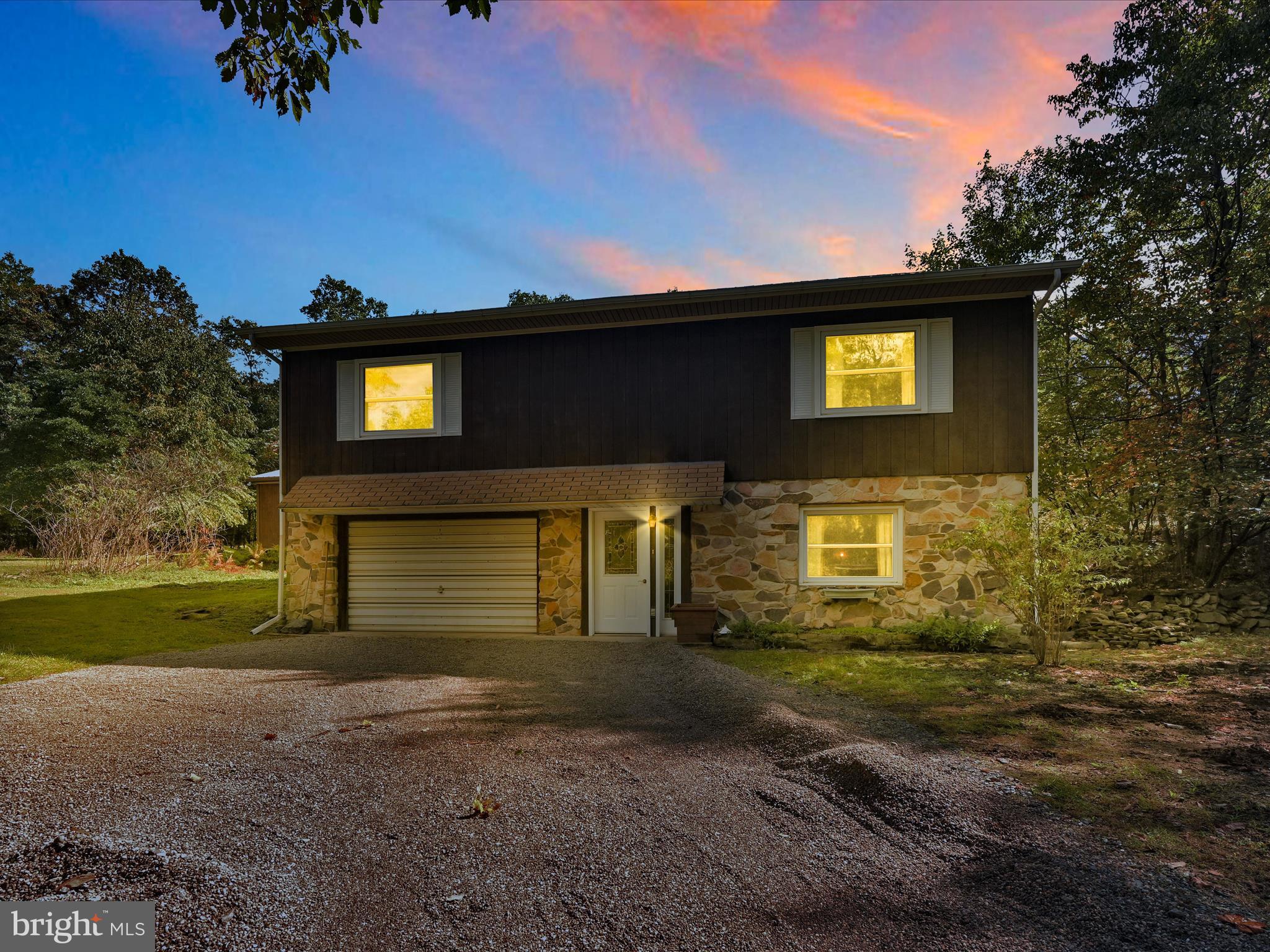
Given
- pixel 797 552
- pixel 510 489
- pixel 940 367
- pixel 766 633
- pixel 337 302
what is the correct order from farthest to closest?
pixel 337 302, pixel 510 489, pixel 797 552, pixel 940 367, pixel 766 633

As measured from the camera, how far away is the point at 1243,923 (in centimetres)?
251

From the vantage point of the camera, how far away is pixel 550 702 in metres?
6.16

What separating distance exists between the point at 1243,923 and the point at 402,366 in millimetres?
11438

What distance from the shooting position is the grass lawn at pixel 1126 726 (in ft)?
10.9

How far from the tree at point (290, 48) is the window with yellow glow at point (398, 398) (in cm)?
669

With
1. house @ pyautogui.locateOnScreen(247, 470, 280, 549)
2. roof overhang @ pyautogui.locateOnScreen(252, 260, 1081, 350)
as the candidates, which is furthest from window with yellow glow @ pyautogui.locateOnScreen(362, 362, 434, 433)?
house @ pyautogui.locateOnScreen(247, 470, 280, 549)

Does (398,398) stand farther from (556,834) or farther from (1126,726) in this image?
(1126,726)

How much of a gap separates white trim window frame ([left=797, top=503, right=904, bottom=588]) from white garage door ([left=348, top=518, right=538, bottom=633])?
4345 mm

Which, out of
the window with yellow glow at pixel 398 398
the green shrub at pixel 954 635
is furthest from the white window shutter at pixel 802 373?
the window with yellow glow at pixel 398 398

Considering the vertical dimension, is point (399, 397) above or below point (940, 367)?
below

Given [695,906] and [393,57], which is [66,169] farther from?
[695,906]

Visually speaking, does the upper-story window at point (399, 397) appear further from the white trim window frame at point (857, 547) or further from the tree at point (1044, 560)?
the tree at point (1044, 560)

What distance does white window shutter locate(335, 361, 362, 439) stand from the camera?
1122 cm

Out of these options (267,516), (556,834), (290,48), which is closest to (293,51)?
(290,48)
